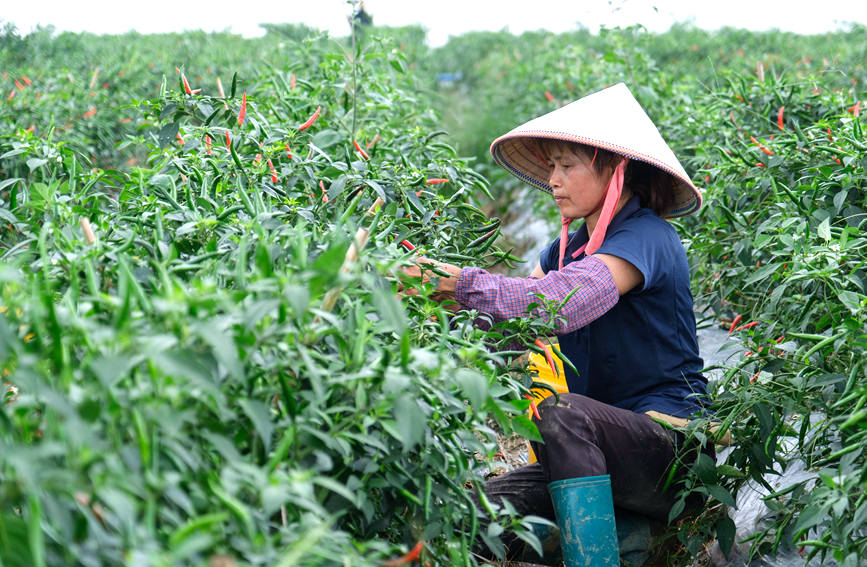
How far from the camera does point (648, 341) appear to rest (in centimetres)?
206

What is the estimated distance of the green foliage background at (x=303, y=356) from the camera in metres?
0.90

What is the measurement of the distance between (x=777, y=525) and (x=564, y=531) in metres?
0.42

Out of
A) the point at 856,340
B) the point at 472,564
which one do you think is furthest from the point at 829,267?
the point at 472,564

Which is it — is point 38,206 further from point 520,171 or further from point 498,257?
point 520,171

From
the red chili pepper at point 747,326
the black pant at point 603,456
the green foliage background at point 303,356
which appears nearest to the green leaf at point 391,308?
the green foliage background at point 303,356

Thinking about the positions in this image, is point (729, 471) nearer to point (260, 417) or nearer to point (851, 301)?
point (851, 301)

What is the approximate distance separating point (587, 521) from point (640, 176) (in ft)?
2.95

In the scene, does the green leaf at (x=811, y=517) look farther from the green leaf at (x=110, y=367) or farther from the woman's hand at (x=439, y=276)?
the green leaf at (x=110, y=367)

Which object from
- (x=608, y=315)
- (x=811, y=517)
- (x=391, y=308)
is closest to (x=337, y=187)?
(x=608, y=315)

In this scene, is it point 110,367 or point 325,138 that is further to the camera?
point 325,138

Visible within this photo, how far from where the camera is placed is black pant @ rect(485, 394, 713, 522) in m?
1.82

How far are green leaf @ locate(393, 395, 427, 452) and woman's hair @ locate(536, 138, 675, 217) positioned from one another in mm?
1205

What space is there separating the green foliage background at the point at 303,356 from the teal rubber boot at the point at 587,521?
0.51ft

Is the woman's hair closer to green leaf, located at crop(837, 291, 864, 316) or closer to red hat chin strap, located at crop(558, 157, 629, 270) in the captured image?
red hat chin strap, located at crop(558, 157, 629, 270)
